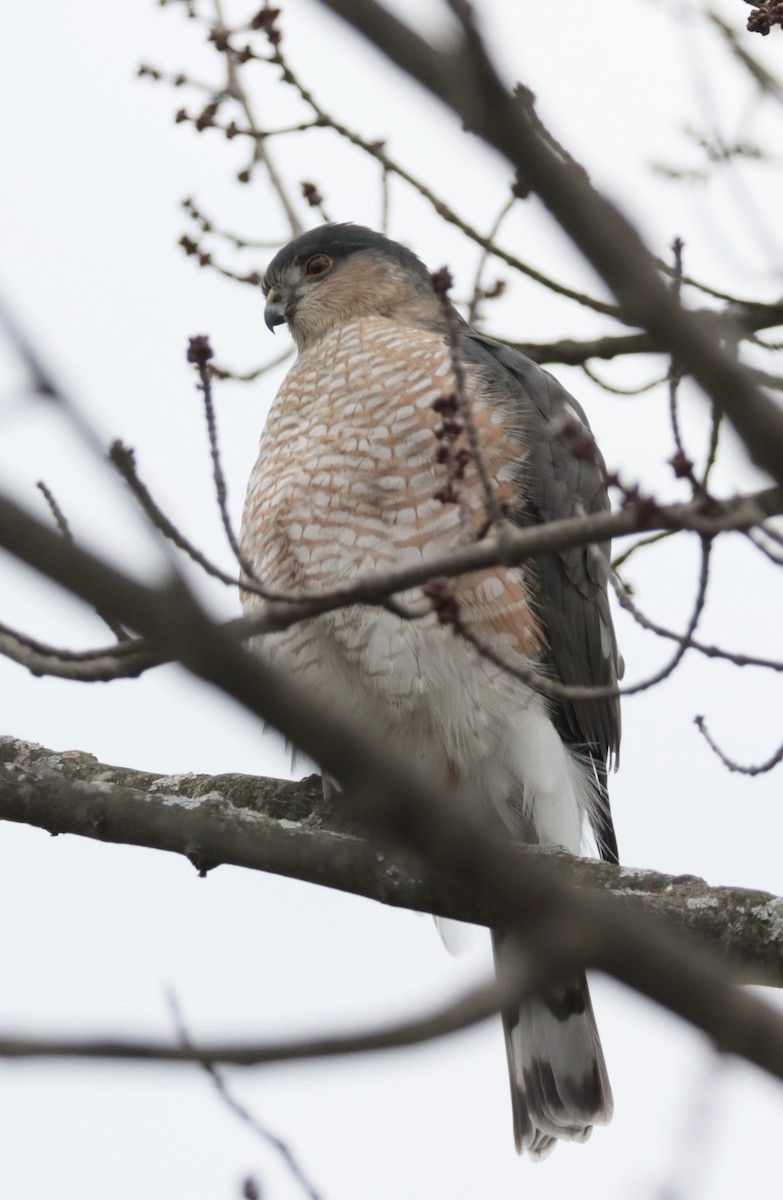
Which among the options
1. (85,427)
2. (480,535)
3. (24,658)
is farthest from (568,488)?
(85,427)

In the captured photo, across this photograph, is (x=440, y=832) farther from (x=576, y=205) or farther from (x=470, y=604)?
(x=470, y=604)

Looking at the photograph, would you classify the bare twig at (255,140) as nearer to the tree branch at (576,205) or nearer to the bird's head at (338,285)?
the bird's head at (338,285)

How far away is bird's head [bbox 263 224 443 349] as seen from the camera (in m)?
6.19

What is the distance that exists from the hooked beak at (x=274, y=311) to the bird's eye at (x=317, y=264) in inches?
6.5

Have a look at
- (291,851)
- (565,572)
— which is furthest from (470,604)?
(291,851)

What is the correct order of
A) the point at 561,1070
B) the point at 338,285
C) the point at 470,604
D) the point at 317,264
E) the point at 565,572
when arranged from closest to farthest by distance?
1. the point at 470,604
2. the point at 561,1070
3. the point at 565,572
4. the point at 338,285
5. the point at 317,264

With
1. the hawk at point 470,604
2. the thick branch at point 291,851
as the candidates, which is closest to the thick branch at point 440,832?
the thick branch at point 291,851

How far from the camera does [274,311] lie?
6.34 meters

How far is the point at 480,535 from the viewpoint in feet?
9.36

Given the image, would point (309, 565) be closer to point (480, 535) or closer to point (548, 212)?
point (480, 535)

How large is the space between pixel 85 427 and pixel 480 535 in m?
1.19

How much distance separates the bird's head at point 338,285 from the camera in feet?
20.3

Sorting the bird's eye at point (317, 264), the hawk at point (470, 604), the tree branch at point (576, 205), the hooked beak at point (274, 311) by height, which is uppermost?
the bird's eye at point (317, 264)

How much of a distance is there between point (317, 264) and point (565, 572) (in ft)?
6.45
